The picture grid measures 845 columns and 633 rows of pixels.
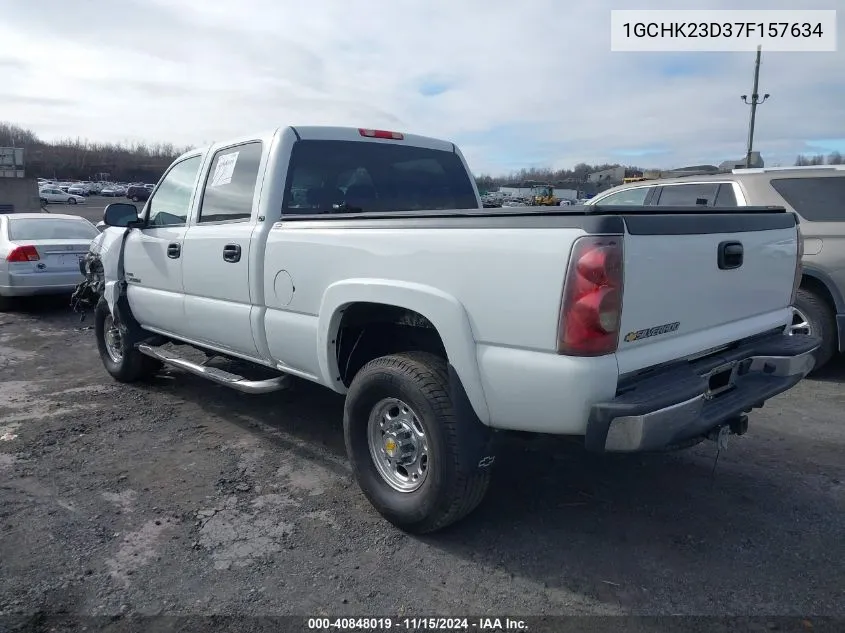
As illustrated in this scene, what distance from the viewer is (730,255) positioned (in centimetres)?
315

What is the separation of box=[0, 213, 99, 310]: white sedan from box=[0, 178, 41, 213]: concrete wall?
16.9 meters

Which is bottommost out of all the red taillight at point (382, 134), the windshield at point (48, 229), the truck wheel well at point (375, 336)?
the truck wheel well at point (375, 336)

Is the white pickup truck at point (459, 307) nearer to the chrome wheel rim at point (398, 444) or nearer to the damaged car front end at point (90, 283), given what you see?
the chrome wheel rim at point (398, 444)

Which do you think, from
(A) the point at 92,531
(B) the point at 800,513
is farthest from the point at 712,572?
(A) the point at 92,531

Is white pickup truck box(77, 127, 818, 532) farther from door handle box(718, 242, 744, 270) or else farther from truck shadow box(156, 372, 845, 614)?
truck shadow box(156, 372, 845, 614)

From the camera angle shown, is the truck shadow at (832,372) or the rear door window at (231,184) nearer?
the rear door window at (231,184)

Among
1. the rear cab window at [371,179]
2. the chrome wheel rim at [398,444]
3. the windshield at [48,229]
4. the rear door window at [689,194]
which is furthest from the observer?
the windshield at [48,229]

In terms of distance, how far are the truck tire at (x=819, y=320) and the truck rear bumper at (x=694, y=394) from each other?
2.71 metres

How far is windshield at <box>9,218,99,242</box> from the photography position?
33.3 ft

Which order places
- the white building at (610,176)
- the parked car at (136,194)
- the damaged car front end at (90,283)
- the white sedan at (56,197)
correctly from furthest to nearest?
the white sedan at (56,197), the white building at (610,176), the parked car at (136,194), the damaged car front end at (90,283)

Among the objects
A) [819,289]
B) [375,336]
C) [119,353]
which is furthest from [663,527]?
[119,353]

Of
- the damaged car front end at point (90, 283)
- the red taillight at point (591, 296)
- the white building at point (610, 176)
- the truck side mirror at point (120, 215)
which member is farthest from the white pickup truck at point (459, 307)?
the white building at point (610, 176)

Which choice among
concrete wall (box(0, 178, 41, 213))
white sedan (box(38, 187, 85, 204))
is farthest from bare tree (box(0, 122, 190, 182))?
concrete wall (box(0, 178, 41, 213))

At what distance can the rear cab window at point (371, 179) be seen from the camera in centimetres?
438
